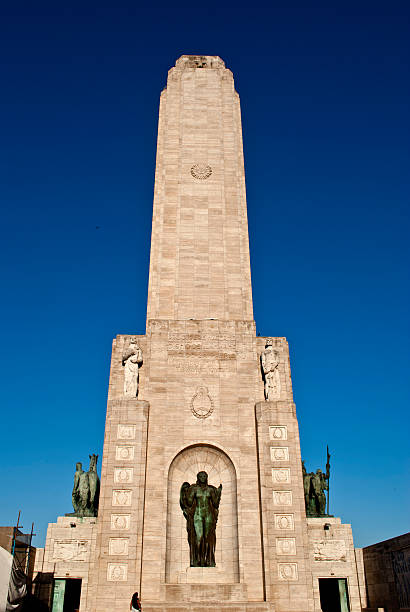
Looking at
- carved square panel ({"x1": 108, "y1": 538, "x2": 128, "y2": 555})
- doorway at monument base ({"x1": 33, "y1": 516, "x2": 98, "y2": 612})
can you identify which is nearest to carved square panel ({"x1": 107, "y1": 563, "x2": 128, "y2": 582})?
carved square panel ({"x1": 108, "y1": 538, "x2": 128, "y2": 555})

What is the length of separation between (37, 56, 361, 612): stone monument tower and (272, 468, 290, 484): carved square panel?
0.13ft

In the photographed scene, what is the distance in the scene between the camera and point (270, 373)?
2381 cm

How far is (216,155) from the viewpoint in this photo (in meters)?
29.5

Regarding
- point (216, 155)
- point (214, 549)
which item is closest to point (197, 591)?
point (214, 549)

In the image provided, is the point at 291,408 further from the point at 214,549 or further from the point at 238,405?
the point at 214,549

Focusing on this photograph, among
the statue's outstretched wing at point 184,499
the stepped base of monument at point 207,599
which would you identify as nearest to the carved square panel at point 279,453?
the statue's outstretched wing at point 184,499

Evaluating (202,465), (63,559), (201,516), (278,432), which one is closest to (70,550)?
(63,559)

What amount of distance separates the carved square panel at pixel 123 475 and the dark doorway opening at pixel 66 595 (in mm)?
4001

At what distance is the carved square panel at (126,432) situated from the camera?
2200 centimetres

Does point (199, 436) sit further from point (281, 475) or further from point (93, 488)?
point (93, 488)

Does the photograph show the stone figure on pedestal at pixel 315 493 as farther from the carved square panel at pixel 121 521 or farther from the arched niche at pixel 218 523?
the carved square panel at pixel 121 521

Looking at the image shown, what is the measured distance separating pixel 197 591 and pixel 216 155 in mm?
20609

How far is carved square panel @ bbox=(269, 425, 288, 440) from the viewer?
73.2ft

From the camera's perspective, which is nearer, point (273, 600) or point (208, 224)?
point (273, 600)
